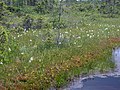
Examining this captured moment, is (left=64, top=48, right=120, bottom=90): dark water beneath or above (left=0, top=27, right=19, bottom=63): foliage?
beneath

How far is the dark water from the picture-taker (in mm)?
13039

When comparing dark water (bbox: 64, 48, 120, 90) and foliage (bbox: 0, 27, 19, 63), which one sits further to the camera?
foliage (bbox: 0, 27, 19, 63)

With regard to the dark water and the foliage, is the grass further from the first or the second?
the dark water

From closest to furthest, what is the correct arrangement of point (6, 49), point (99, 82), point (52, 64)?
point (99, 82)
point (52, 64)
point (6, 49)

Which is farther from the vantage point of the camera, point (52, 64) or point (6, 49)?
point (6, 49)

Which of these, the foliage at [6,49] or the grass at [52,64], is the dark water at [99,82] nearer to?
the grass at [52,64]

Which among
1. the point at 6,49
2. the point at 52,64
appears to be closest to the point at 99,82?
the point at 52,64

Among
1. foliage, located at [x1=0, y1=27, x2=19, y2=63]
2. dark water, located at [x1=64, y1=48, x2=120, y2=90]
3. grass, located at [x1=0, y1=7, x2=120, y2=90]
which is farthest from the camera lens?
foliage, located at [x1=0, y1=27, x2=19, y2=63]

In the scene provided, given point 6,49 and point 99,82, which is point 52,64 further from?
point 6,49

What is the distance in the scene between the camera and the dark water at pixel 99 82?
1304 centimetres

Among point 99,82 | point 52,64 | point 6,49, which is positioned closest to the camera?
point 99,82

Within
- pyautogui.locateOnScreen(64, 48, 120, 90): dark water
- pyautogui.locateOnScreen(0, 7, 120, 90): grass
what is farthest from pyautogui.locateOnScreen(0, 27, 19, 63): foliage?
pyautogui.locateOnScreen(64, 48, 120, 90): dark water

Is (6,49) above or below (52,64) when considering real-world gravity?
above

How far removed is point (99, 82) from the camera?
13.8 metres
